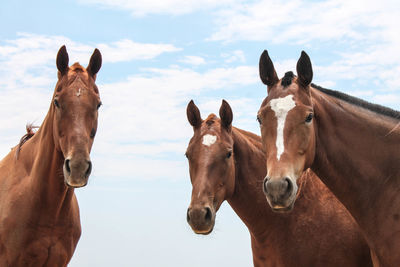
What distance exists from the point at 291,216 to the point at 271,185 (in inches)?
87.5

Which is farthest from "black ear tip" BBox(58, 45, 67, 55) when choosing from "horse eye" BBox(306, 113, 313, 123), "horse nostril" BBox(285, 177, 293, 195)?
"horse nostril" BBox(285, 177, 293, 195)

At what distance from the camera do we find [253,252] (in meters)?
7.90

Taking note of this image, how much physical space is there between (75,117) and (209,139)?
6.11 feet

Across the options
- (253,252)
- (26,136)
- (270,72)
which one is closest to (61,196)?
(26,136)

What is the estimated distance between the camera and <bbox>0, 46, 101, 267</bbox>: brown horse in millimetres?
7070

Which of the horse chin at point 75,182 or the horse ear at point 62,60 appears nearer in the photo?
the horse chin at point 75,182

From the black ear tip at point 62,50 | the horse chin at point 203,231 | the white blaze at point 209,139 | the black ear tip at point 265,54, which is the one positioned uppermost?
the black ear tip at point 62,50

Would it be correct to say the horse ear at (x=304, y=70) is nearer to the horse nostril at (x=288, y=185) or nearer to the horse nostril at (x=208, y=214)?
the horse nostril at (x=288, y=185)

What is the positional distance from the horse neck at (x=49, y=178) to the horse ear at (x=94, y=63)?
82 centimetres

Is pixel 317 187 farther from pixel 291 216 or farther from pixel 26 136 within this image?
pixel 26 136

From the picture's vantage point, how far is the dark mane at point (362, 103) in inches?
261

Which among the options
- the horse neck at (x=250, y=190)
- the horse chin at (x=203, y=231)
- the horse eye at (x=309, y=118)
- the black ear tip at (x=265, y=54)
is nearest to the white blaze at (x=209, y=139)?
the horse neck at (x=250, y=190)

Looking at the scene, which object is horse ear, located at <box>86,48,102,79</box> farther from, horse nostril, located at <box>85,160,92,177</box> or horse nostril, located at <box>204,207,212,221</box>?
horse nostril, located at <box>204,207,212,221</box>

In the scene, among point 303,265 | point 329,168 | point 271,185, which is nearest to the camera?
point 271,185
